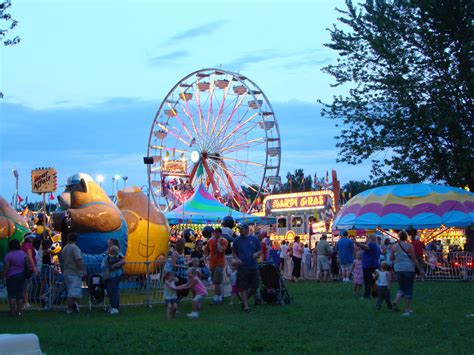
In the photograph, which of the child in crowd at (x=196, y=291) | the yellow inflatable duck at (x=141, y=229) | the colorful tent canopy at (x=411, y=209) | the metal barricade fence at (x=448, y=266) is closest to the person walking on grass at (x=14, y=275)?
the child in crowd at (x=196, y=291)

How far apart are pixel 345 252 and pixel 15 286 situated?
10.7 meters

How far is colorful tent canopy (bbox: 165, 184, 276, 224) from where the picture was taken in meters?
31.7

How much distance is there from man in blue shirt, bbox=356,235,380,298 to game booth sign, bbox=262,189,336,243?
67.7ft

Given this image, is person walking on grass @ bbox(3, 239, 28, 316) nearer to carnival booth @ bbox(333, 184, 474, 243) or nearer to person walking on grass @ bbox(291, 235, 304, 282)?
person walking on grass @ bbox(291, 235, 304, 282)

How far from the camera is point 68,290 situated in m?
14.4

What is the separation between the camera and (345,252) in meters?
22.4

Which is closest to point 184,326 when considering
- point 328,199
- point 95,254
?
point 95,254

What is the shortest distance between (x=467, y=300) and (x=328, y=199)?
2323 cm

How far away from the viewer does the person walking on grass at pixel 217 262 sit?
1625 cm

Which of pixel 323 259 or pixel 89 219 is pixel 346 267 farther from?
pixel 89 219

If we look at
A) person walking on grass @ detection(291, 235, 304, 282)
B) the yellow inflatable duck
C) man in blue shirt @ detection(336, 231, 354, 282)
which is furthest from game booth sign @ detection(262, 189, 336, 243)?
the yellow inflatable duck

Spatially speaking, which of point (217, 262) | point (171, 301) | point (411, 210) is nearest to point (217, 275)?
point (217, 262)

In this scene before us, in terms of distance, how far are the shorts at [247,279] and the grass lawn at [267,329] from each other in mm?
467

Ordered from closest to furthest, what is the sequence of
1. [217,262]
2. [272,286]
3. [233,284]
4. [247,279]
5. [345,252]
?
[247,279] < [272,286] < [217,262] < [233,284] < [345,252]
